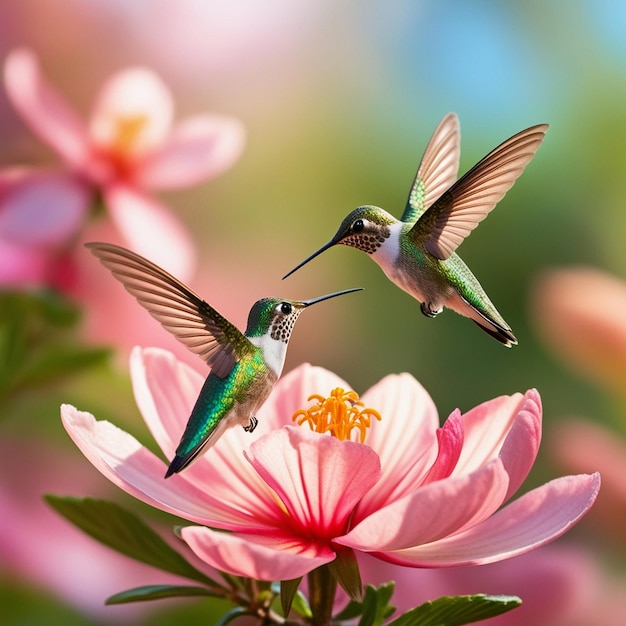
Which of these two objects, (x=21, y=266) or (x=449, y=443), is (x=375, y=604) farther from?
(x=21, y=266)

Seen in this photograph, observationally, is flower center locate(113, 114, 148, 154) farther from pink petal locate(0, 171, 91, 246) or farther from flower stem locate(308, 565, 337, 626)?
flower stem locate(308, 565, 337, 626)

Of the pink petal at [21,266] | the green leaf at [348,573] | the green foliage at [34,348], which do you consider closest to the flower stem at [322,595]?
the green leaf at [348,573]

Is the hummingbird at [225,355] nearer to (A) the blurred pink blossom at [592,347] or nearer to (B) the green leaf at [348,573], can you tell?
(B) the green leaf at [348,573]

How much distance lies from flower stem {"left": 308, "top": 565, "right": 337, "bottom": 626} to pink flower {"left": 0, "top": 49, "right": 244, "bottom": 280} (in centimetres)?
30

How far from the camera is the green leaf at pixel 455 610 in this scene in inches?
9.2

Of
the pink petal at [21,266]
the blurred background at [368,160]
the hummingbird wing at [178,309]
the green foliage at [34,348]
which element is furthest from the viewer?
the blurred background at [368,160]

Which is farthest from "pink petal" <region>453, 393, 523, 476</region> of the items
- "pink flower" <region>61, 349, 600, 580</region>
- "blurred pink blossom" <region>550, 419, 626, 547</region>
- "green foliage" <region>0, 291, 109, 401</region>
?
"blurred pink blossom" <region>550, 419, 626, 547</region>

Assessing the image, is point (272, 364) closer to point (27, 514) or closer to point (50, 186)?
point (50, 186)

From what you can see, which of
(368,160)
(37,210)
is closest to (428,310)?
(37,210)

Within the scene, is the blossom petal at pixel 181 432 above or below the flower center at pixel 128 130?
below

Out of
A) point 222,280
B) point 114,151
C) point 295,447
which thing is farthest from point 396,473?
point 222,280

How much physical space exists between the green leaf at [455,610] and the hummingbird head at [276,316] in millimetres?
77

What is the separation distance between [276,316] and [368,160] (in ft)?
2.97

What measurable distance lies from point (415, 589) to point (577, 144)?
781 millimetres
